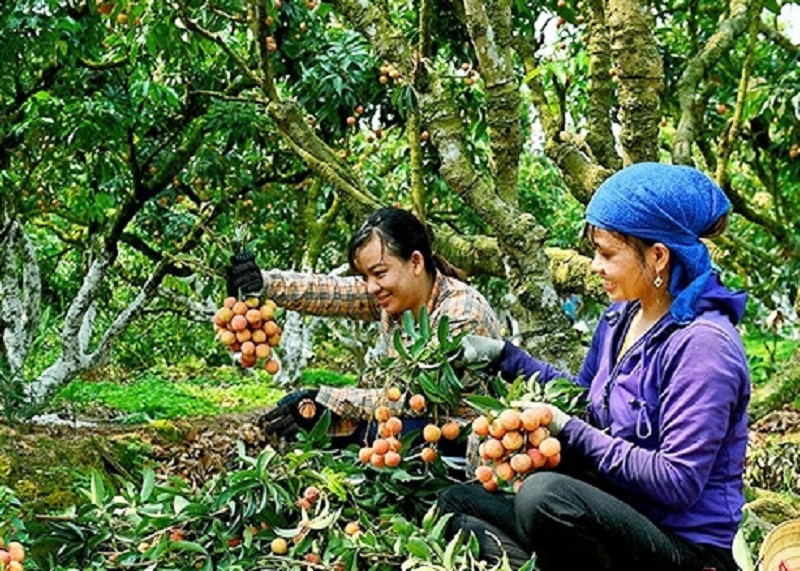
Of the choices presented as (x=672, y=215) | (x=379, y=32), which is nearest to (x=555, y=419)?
(x=672, y=215)

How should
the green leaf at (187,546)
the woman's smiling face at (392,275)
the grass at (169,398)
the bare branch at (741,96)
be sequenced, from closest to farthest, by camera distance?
the green leaf at (187,546)
the woman's smiling face at (392,275)
the bare branch at (741,96)
the grass at (169,398)

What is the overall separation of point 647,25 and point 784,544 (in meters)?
2.20

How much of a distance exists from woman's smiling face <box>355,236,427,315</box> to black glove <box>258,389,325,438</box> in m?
0.37

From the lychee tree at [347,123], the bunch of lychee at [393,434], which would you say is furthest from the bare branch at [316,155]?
the bunch of lychee at [393,434]

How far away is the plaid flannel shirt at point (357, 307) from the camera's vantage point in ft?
10.1

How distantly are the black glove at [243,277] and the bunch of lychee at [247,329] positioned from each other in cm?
4

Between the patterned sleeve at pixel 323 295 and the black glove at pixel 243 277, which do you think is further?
the patterned sleeve at pixel 323 295

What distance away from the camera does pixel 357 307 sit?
3.49 metres

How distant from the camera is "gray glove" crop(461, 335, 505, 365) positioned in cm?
285

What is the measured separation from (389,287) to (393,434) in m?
0.54

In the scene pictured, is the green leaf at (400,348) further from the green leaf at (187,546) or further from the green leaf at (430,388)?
the green leaf at (187,546)

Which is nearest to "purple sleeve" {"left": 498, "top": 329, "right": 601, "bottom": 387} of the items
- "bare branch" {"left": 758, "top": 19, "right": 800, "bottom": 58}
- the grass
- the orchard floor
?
the orchard floor

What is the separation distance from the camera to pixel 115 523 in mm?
2812

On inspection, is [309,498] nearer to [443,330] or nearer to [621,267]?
[443,330]
